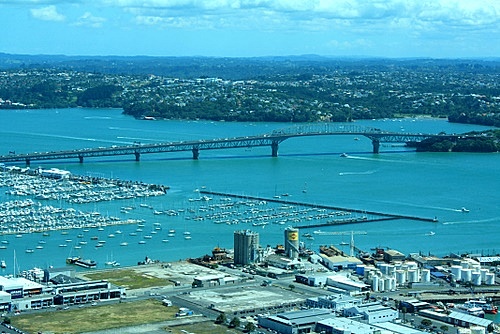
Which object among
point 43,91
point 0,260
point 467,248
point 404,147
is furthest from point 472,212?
point 43,91

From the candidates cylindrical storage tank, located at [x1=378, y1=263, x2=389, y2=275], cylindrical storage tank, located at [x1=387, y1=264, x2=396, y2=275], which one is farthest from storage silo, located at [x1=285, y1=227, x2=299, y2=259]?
cylindrical storage tank, located at [x1=387, y1=264, x2=396, y2=275]

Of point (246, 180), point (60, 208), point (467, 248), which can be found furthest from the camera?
point (246, 180)

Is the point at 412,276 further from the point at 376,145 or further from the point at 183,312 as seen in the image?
the point at 376,145

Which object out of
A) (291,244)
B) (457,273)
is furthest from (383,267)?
(291,244)

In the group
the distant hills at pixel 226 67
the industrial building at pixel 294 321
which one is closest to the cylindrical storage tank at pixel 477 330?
the industrial building at pixel 294 321

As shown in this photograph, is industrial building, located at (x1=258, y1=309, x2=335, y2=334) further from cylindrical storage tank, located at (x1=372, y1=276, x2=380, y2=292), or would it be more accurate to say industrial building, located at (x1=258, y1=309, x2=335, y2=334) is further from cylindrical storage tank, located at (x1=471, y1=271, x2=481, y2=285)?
cylindrical storage tank, located at (x1=471, y1=271, x2=481, y2=285)

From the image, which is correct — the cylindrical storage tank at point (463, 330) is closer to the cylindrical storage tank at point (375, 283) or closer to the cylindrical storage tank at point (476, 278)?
the cylindrical storage tank at point (375, 283)

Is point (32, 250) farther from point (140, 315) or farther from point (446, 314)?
point (446, 314)
